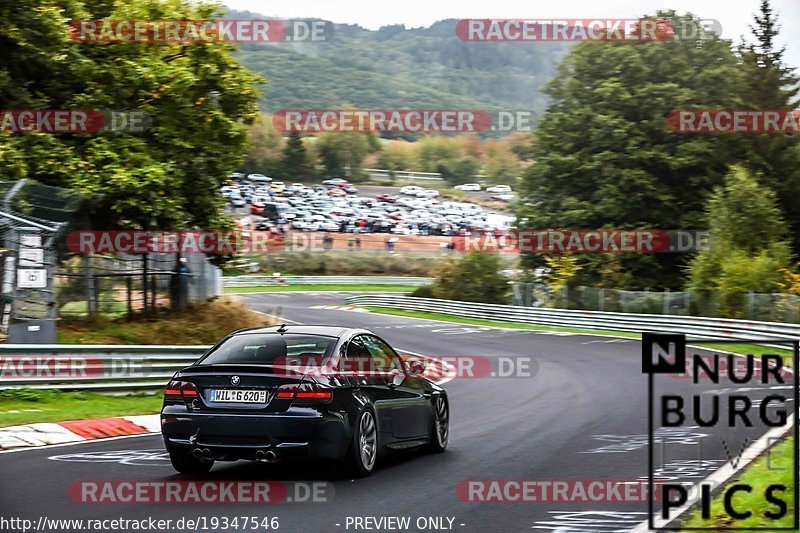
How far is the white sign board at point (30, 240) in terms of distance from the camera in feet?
61.0

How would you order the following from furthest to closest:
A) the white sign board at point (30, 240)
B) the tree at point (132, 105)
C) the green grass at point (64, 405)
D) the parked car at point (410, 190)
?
the parked car at point (410, 190)
the tree at point (132, 105)
the white sign board at point (30, 240)
the green grass at point (64, 405)

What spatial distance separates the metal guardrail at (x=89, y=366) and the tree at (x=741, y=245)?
23.6 metres

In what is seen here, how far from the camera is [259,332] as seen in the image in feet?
35.7

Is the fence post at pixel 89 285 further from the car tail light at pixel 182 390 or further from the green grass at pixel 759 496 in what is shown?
the green grass at pixel 759 496

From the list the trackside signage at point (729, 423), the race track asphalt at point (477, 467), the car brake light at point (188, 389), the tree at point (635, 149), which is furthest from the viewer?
the tree at point (635, 149)

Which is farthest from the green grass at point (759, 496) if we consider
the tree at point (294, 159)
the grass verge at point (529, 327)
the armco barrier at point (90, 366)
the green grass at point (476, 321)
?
the tree at point (294, 159)

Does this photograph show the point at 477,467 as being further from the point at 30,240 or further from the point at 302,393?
the point at 30,240

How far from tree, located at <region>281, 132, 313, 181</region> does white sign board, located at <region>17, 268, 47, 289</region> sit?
120909 millimetres

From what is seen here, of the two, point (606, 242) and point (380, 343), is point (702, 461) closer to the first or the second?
point (380, 343)

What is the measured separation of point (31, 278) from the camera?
18516 mm

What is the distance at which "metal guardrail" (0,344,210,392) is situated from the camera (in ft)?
56.3

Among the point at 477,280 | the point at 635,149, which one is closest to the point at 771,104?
the point at 635,149

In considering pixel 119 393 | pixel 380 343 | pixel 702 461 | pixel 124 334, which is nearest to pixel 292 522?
pixel 380 343

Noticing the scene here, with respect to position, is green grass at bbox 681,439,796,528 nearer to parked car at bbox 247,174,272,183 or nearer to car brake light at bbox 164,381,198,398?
car brake light at bbox 164,381,198,398
